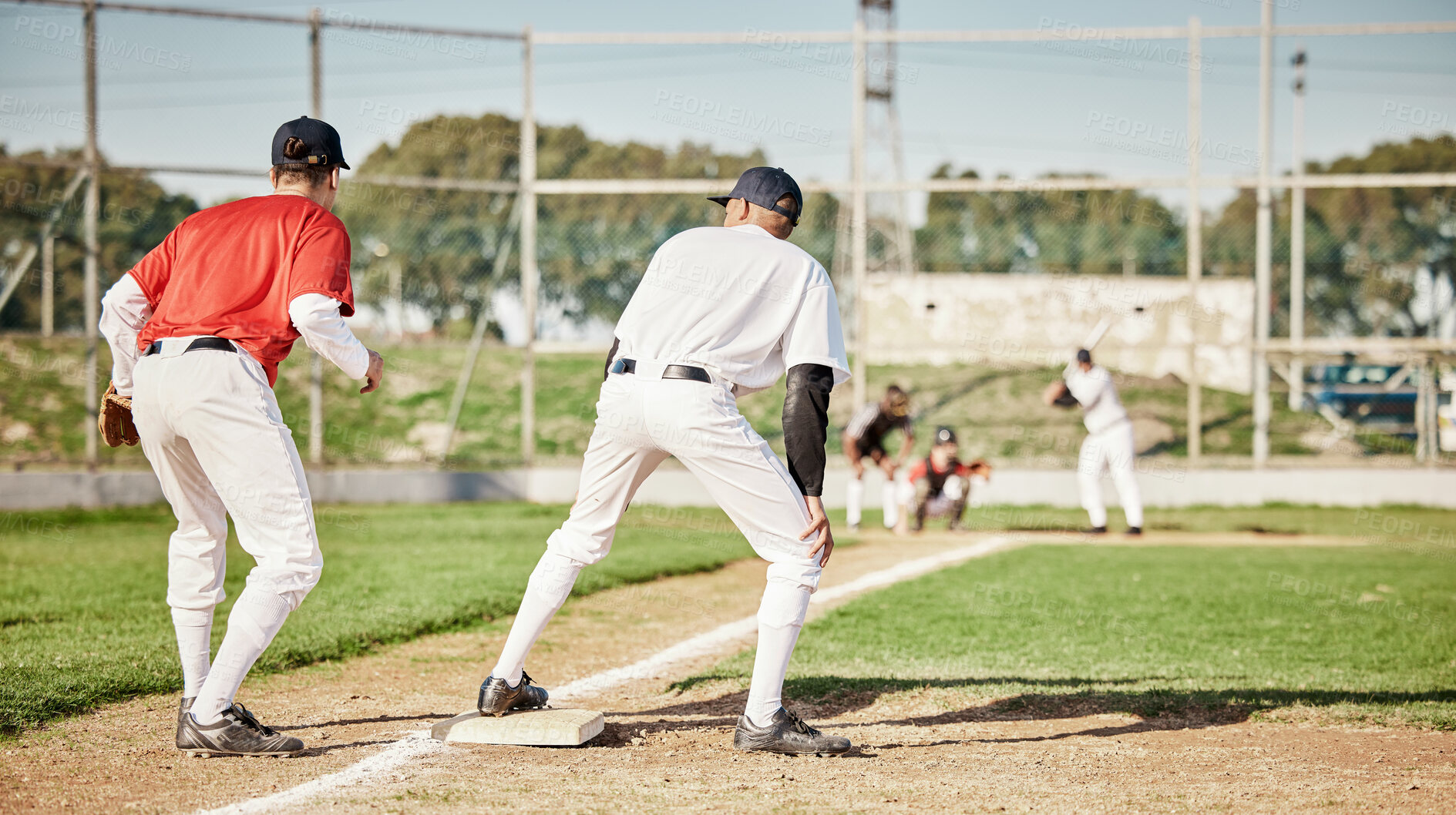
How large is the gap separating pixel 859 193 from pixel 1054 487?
14.3 ft

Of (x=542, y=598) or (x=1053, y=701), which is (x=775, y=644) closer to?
(x=542, y=598)

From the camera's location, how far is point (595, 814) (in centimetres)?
317

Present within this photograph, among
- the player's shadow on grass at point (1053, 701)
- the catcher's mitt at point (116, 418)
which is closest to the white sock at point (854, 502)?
the player's shadow on grass at point (1053, 701)

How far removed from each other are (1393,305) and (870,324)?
676cm

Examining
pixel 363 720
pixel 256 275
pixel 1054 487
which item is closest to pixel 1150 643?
pixel 363 720

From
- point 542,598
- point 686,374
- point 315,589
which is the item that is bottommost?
point 315,589

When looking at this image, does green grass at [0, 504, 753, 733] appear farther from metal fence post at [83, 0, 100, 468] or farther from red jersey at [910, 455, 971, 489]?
red jersey at [910, 455, 971, 489]

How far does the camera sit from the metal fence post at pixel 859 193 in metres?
13.9

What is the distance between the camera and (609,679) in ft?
17.5

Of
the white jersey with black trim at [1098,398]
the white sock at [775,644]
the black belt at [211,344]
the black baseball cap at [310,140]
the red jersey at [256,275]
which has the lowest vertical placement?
the white sock at [775,644]

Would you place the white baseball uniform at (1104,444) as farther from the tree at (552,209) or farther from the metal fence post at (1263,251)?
the tree at (552,209)

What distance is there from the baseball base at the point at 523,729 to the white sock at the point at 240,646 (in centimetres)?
69

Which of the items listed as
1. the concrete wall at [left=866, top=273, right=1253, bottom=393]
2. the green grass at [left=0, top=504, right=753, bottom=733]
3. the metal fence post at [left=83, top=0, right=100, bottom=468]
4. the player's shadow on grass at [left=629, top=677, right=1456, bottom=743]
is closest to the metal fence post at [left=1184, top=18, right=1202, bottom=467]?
the concrete wall at [left=866, top=273, right=1253, bottom=393]

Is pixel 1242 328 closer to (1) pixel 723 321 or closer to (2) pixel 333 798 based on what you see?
(1) pixel 723 321
